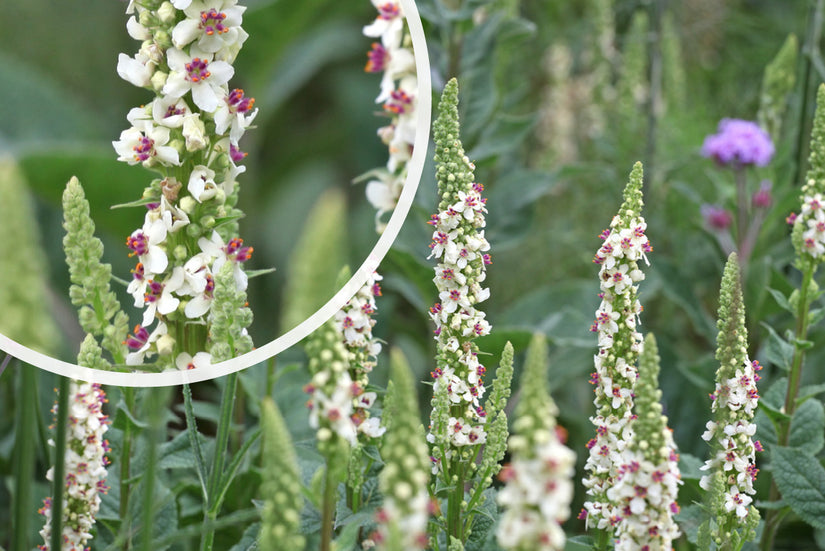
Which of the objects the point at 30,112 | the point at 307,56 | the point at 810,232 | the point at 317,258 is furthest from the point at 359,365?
the point at 307,56

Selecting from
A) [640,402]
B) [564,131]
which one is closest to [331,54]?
[564,131]

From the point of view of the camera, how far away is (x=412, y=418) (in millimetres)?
377

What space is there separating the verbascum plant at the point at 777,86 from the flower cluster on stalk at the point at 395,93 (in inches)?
21.0

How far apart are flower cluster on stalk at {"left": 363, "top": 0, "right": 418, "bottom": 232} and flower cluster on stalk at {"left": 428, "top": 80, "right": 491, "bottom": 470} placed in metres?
0.11

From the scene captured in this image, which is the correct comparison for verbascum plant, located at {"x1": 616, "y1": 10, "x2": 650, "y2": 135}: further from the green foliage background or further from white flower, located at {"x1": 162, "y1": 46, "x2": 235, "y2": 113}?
white flower, located at {"x1": 162, "y1": 46, "x2": 235, "y2": 113}

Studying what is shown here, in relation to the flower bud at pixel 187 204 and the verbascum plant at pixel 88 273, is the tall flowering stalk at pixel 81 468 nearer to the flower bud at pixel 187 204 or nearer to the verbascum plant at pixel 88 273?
the verbascum plant at pixel 88 273

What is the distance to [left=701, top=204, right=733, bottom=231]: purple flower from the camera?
1.10 metres

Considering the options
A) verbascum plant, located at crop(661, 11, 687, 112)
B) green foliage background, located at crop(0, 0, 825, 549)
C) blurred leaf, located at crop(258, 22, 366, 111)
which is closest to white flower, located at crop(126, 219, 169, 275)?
green foliage background, located at crop(0, 0, 825, 549)

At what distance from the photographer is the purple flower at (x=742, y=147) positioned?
1003 mm

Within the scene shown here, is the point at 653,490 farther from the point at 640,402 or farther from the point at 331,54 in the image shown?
the point at 331,54

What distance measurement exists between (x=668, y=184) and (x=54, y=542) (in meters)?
0.87

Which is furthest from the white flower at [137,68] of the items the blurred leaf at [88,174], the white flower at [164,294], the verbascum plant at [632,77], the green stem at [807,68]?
the verbascum plant at [632,77]

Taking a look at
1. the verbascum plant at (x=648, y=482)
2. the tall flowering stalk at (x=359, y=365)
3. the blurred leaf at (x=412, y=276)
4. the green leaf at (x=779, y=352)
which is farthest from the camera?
the blurred leaf at (x=412, y=276)

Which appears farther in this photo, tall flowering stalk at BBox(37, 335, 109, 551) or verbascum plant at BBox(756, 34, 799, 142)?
verbascum plant at BBox(756, 34, 799, 142)
